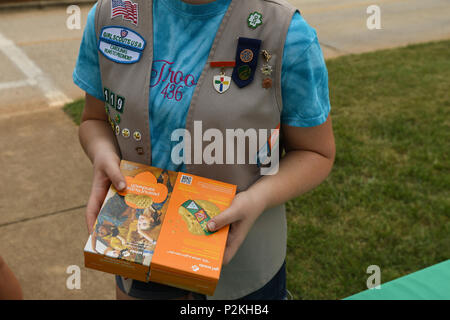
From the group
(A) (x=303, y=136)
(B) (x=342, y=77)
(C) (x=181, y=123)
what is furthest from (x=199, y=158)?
(B) (x=342, y=77)

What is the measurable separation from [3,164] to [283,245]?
359 cm

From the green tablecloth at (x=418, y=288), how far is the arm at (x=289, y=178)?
0.57m

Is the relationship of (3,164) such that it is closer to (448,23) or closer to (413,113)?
(413,113)

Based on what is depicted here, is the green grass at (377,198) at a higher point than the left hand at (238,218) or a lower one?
lower

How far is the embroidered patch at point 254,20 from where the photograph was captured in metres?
1.21

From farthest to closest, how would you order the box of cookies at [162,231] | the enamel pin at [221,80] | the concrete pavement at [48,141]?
1. the concrete pavement at [48,141]
2. the enamel pin at [221,80]
3. the box of cookies at [162,231]

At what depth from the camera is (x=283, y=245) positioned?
5.42 ft

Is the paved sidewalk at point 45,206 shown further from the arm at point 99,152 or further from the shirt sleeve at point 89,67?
the shirt sleeve at point 89,67

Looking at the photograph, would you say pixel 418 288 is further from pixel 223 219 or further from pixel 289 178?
pixel 223 219

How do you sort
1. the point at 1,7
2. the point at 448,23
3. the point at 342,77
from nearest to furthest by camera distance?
1. the point at 342,77
2. the point at 448,23
3. the point at 1,7

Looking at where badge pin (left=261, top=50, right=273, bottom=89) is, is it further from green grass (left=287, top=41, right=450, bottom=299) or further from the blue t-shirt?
green grass (left=287, top=41, right=450, bottom=299)

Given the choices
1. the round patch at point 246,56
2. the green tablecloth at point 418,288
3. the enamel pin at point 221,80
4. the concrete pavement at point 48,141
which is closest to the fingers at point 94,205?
the enamel pin at point 221,80

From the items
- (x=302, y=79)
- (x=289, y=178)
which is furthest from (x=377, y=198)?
(x=302, y=79)

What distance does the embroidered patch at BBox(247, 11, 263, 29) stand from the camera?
1.21 metres
